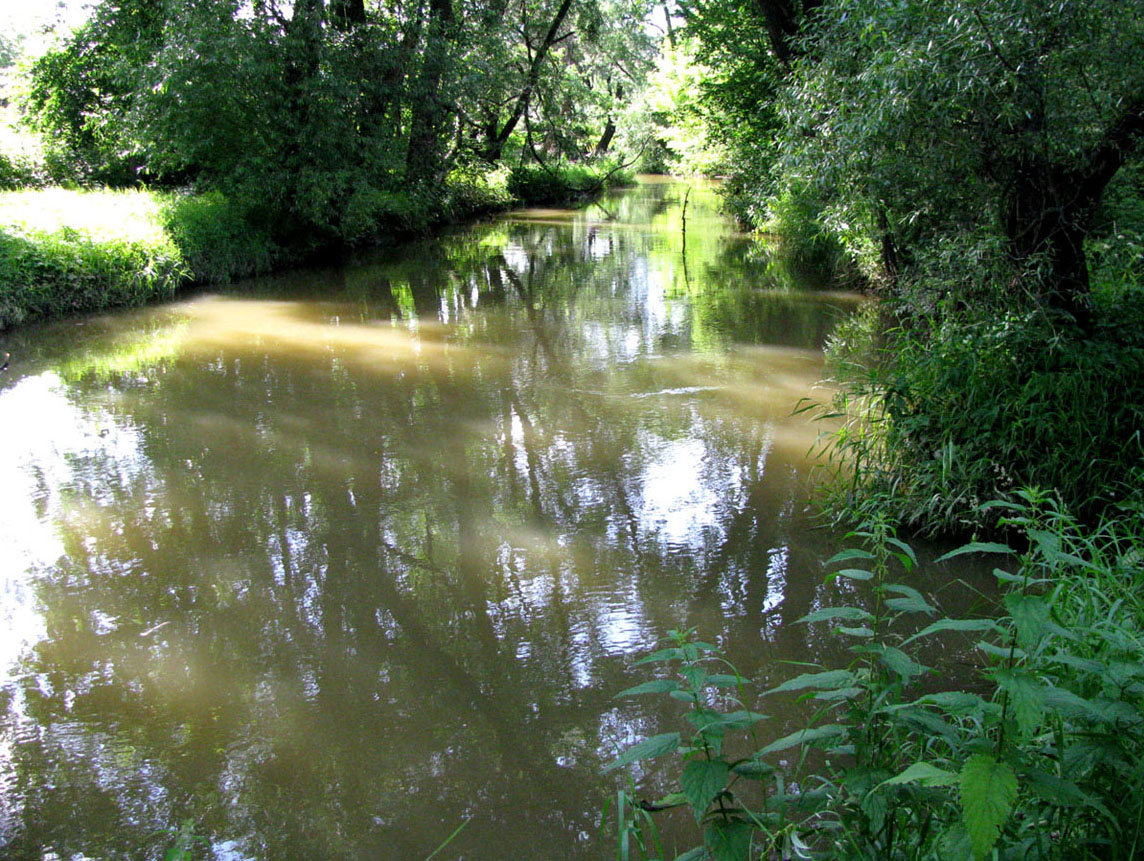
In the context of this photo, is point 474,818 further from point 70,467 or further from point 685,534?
point 70,467

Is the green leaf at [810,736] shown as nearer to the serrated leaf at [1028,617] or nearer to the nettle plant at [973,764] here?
the nettle plant at [973,764]

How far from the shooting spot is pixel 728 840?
179 cm

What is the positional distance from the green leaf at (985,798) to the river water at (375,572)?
1556mm

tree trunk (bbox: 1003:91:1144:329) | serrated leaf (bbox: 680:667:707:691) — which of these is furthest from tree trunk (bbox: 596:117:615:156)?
serrated leaf (bbox: 680:667:707:691)

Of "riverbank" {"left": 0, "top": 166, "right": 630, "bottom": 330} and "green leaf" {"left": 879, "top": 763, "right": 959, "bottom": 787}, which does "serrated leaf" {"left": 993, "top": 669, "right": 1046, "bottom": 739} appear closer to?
"green leaf" {"left": 879, "top": 763, "right": 959, "bottom": 787}

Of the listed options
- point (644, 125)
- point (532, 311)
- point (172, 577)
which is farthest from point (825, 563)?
point (644, 125)

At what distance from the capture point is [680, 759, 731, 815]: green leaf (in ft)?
5.64

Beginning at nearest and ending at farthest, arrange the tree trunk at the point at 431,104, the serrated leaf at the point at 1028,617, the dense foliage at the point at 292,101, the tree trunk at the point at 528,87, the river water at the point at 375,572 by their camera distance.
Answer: the serrated leaf at the point at 1028,617 → the river water at the point at 375,572 → the dense foliage at the point at 292,101 → the tree trunk at the point at 431,104 → the tree trunk at the point at 528,87

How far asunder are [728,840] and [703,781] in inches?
5.5

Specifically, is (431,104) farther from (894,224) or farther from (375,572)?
(375,572)

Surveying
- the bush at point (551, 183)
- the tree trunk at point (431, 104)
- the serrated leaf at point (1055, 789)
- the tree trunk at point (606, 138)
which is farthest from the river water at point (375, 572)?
the tree trunk at point (606, 138)

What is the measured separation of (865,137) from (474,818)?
432cm

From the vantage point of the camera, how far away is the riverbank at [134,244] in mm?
10664

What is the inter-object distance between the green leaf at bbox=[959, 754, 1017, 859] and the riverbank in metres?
11.4
